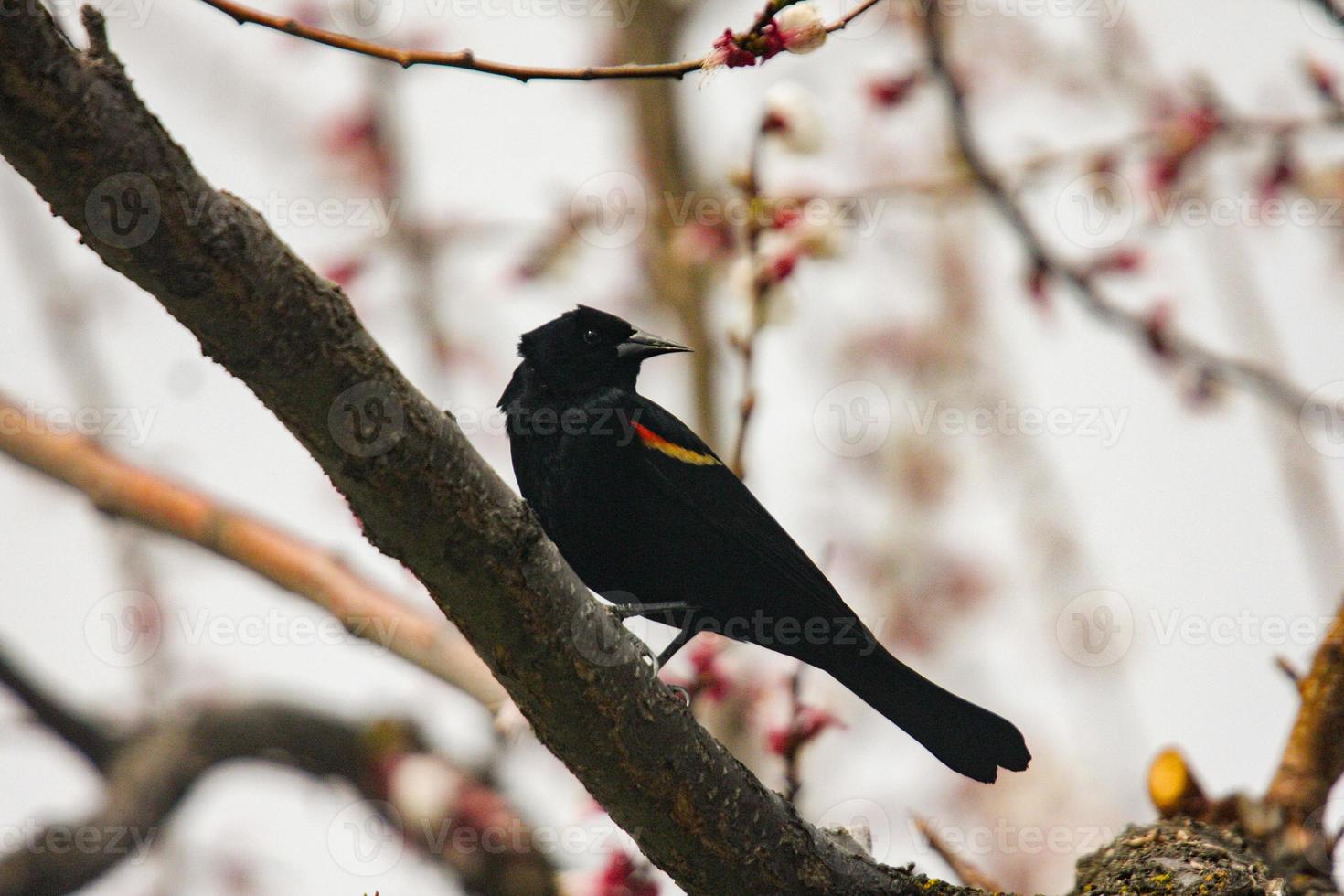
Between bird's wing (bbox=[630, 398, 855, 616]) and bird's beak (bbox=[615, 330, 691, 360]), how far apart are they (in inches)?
15.1

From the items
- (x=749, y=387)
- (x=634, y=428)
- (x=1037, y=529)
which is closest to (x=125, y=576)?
(x=634, y=428)

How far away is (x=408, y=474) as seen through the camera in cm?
175

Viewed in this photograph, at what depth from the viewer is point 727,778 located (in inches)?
87.4

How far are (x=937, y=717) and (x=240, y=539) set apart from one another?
2427 mm

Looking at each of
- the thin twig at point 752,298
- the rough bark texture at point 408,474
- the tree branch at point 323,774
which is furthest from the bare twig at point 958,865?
the tree branch at point 323,774

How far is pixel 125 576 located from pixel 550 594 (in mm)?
4056

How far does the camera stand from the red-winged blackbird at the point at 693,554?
3.19m

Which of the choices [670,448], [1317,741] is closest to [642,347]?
[670,448]

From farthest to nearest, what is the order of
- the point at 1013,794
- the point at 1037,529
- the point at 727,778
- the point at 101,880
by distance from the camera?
1. the point at 1013,794
2. the point at 1037,529
3. the point at 101,880
4. the point at 727,778

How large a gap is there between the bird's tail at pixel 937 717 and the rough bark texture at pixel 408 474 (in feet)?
2.77

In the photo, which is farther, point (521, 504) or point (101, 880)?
point (101, 880)

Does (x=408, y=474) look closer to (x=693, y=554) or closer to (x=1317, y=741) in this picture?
(x=693, y=554)

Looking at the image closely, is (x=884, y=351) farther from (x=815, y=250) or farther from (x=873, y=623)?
(x=815, y=250)

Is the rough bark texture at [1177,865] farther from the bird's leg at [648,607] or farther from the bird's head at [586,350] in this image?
the bird's head at [586,350]
